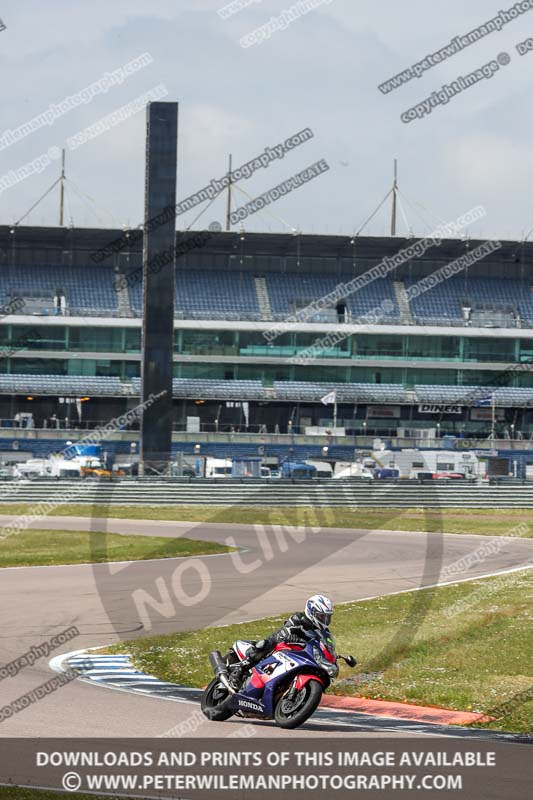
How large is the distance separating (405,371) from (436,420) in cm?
422

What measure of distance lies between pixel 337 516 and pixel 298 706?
33285 mm

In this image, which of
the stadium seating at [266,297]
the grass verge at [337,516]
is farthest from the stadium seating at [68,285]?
the grass verge at [337,516]

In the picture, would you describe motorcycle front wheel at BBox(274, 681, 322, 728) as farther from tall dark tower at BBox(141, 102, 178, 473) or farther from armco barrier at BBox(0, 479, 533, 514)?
tall dark tower at BBox(141, 102, 178, 473)

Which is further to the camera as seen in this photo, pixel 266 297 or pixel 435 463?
pixel 266 297

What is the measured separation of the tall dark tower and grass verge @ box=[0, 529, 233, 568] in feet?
55.2

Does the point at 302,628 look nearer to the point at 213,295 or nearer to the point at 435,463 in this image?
the point at 435,463

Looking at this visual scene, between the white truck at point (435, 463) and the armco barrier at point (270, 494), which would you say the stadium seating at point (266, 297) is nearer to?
the white truck at point (435, 463)

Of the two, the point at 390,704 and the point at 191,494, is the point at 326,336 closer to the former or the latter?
the point at 191,494

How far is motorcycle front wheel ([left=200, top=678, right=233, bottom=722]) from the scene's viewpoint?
1235cm

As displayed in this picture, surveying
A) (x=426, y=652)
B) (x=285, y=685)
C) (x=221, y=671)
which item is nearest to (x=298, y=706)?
(x=285, y=685)

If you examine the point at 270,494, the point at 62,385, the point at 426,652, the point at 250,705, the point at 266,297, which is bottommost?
the point at 270,494

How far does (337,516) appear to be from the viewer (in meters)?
45.0

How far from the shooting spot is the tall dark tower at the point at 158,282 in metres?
53.4

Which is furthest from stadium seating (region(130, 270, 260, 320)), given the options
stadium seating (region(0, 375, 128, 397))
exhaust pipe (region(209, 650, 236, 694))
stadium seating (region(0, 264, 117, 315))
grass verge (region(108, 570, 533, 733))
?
exhaust pipe (region(209, 650, 236, 694))
